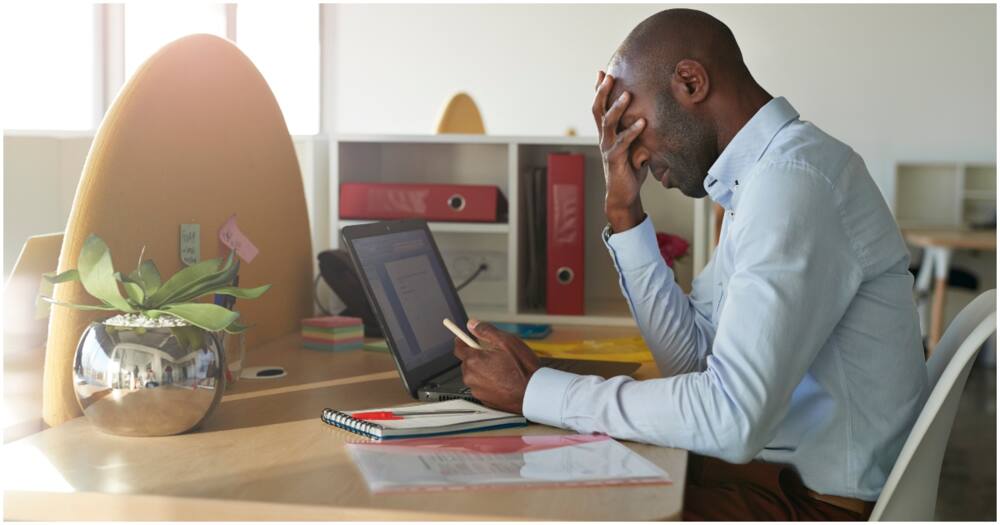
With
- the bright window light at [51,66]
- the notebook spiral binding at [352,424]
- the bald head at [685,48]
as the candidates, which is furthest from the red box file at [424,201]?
the bright window light at [51,66]

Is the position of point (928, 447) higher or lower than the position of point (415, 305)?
lower

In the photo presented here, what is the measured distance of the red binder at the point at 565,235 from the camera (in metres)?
2.15

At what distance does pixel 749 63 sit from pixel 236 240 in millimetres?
6306

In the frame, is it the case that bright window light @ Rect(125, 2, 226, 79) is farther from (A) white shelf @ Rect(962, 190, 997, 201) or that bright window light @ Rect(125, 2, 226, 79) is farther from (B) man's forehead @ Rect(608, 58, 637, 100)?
(A) white shelf @ Rect(962, 190, 997, 201)

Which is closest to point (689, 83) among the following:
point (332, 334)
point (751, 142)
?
point (751, 142)

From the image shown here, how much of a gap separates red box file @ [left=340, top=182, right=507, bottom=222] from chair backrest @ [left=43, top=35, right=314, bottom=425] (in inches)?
6.8

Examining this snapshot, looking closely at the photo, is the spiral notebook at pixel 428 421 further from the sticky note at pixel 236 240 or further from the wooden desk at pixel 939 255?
the wooden desk at pixel 939 255

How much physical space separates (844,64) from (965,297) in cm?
186

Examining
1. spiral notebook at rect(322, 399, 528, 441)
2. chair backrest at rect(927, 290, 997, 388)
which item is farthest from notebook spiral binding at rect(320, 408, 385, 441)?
chair backrest at rect(927, 290, 997, 388)

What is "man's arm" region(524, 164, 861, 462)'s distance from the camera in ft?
3.50

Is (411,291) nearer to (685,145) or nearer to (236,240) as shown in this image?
(236,240)

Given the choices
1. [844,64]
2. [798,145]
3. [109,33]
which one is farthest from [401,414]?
[844,64]

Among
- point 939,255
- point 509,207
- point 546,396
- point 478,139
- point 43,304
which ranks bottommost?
point 939,255

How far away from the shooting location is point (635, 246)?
1.54 metres
